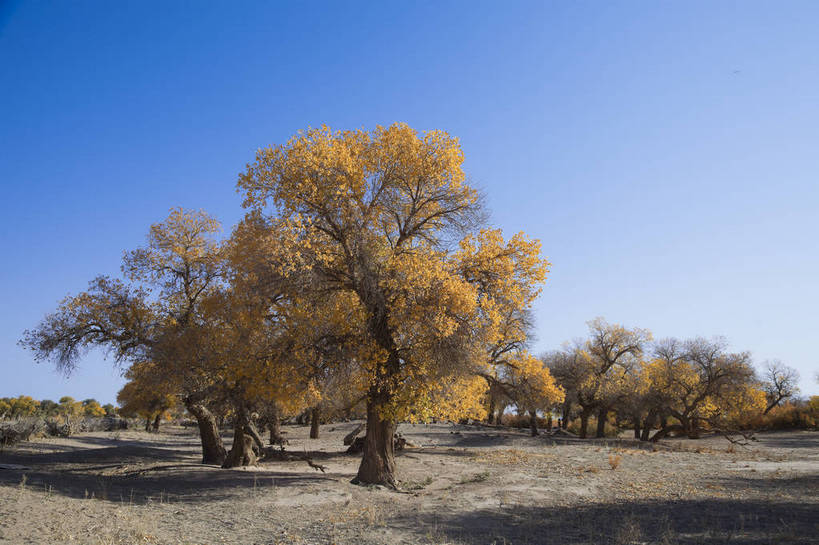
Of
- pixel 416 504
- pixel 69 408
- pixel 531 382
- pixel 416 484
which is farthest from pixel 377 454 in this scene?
pixel 69 408

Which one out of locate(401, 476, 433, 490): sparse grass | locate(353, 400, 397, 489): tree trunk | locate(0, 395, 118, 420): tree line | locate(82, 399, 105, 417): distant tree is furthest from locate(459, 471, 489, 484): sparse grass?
locate(82, 399, 105, 417): distant tree

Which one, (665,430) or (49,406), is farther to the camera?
(49,406)

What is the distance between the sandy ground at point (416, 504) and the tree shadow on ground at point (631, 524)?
0.04m

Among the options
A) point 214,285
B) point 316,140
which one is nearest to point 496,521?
point 316,140

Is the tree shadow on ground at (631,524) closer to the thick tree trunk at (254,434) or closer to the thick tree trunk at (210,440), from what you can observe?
the thick tree trunk at (254,434)

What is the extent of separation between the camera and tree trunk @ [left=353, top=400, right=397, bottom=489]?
560 inches

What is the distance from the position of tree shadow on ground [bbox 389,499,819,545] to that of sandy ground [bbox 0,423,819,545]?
36 mm

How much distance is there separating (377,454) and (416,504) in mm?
2824

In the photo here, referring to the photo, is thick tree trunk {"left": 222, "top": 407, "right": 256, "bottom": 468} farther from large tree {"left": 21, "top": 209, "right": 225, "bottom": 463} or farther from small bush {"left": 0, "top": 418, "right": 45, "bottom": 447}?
small bush {"left": 0, "top": 418, "right": 45, "bottom": 447}

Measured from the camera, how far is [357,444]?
2472 centimetres

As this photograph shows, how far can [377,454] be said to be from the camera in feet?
47.3

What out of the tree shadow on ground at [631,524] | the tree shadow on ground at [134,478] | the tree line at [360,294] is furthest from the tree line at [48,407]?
the tree shadow on ground at [631,524]

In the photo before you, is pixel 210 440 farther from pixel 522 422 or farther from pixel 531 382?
pixel 522 422

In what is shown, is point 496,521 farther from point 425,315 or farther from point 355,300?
point 355,300
